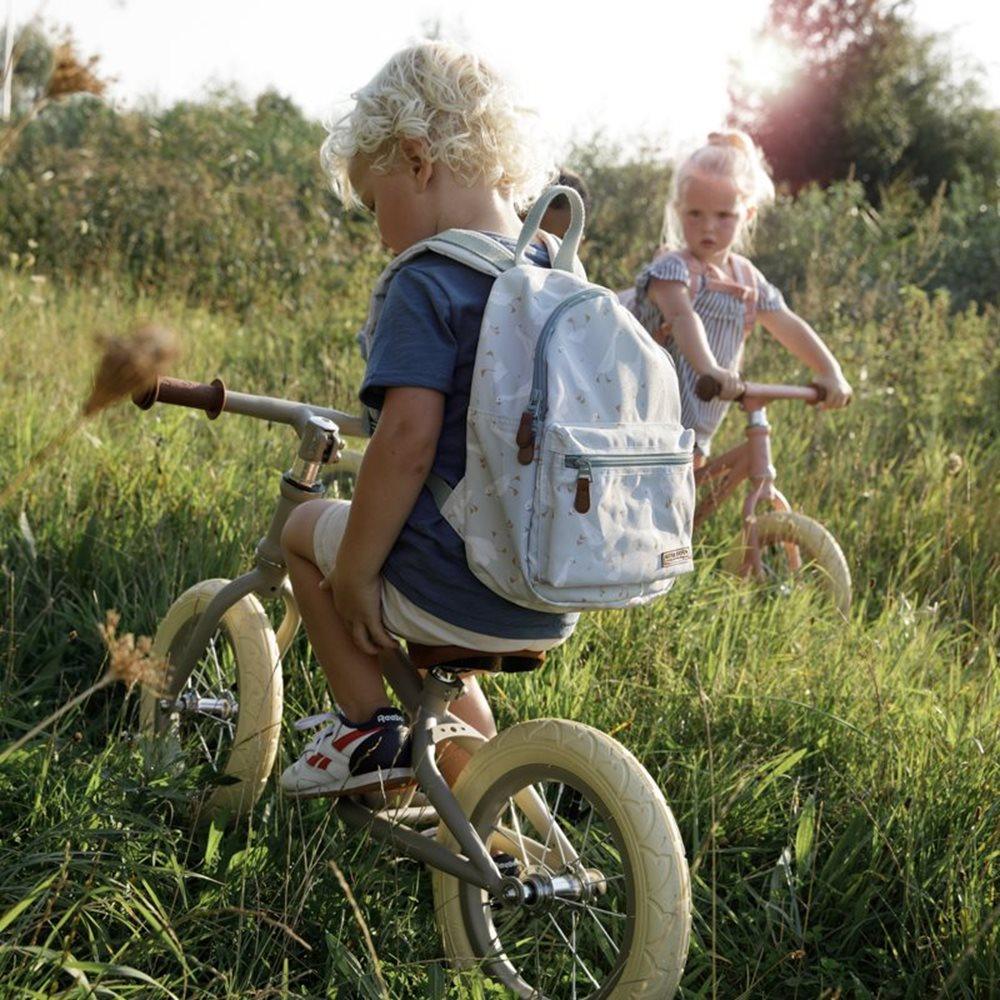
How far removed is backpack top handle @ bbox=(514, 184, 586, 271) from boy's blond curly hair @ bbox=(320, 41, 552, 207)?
130mm

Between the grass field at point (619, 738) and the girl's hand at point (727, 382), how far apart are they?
513mm

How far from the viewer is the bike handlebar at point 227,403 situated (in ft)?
7.25

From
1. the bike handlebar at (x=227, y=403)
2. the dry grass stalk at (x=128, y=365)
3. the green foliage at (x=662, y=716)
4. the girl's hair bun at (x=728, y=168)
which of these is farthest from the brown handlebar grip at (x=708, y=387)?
the dry grass stalk at (x=128, y=365)

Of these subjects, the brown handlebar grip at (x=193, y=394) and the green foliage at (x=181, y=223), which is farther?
the green foliage at (x=181, y=223)

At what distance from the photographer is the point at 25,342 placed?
5.67m

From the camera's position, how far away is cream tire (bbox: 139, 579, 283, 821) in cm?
272

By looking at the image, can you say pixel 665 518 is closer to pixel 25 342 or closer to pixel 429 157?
pixel 429 157

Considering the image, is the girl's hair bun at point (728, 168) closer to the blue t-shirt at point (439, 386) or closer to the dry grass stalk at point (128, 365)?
the blue t-shirt at point (439, 386)

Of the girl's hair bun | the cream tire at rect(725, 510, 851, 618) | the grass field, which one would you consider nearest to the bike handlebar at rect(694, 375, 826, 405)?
the cream tire at rect(725, 510, 851, 618)

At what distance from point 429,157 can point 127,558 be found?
1.76m

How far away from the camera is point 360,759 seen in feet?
8.06

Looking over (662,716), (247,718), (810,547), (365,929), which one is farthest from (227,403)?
(810,547)

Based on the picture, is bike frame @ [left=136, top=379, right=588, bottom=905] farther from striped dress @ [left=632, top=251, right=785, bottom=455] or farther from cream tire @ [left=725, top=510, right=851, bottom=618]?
striped dress @ [left=632, top=251, right=785, bottom=455]

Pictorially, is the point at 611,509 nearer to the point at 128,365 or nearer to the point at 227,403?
the point at 227,403
